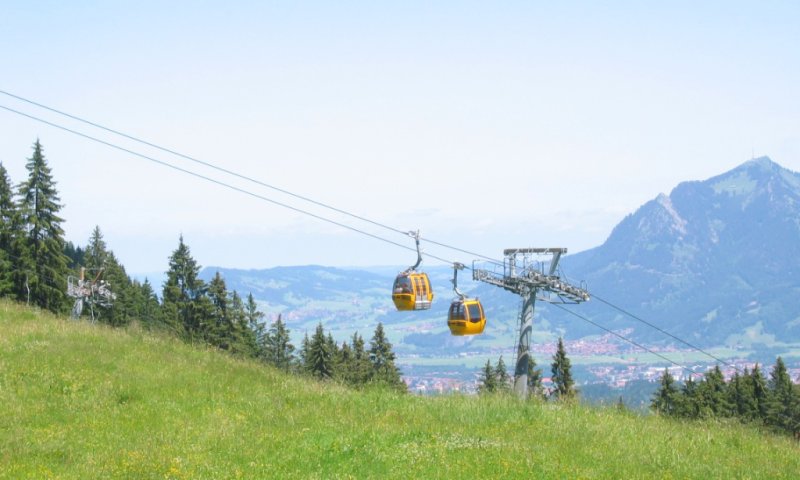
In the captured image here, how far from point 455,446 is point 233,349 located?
7266 centimetres

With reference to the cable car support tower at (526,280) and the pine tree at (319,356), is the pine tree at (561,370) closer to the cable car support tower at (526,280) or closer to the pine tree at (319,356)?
the pine tree at (319,356)

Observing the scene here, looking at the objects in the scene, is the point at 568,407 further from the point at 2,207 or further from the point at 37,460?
the point at 2,207

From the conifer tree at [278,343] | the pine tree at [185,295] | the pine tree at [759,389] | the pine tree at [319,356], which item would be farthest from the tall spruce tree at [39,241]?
the pine tree at [759,389]

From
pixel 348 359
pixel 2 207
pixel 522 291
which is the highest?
pixel 2 207

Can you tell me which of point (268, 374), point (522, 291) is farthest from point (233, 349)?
point (268, 374)

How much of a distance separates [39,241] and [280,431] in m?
62.2

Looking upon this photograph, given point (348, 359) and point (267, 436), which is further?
point (348, 359)

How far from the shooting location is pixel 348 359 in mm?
101438

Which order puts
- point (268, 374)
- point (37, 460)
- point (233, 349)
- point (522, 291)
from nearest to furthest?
point (37, 460) < point (268, 374) < point (522, 291) < point (233, 349)

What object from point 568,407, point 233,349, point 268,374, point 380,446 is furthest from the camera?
point 233,349

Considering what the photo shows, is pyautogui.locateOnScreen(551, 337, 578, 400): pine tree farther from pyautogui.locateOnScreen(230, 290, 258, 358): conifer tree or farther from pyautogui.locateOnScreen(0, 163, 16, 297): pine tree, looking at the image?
pyautogui.locateOnScreen(0, 163, 16, 297): pine tree

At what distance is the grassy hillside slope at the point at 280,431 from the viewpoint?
14258 mm

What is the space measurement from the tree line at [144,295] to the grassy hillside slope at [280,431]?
106 feet

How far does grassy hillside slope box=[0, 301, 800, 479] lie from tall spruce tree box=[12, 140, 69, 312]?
50.8 meters
